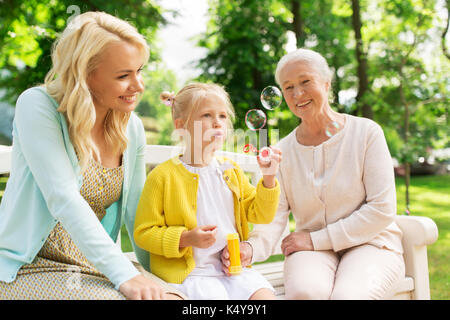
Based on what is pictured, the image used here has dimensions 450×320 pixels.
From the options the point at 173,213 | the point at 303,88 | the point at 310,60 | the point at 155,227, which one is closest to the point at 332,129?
the point at 303,88

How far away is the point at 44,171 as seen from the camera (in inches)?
66.6

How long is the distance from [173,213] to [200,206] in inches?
5.4

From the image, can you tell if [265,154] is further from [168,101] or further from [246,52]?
[246,52]

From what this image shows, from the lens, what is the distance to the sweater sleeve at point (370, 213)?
2232 mm

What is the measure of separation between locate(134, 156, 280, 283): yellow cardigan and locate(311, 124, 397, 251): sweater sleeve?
1.39ft

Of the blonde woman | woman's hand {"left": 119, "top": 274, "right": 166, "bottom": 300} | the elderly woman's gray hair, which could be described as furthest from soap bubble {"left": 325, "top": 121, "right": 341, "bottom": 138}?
woman's hand {"left": 119, "top": 274, "right": 166, "bottom": 300}

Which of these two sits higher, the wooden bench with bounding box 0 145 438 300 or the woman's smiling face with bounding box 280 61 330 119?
the woman's smiling face with bounding box 280 61 330 119

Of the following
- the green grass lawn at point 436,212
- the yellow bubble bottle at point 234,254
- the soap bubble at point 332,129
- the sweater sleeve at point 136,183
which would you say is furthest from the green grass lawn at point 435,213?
the soap bubble at point 332,129

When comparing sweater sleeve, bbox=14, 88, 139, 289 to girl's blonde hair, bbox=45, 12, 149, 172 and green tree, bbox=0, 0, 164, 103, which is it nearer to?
girl's blonde hair, bbox=45, 12, 149, 172

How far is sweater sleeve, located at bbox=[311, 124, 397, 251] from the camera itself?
223 cm

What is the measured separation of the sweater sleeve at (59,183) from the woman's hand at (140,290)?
0.03 m

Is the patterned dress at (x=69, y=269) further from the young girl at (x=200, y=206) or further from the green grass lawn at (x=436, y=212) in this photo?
the green grass lawn at (x=436, y=212)

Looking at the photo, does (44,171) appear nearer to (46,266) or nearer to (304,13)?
(46,266)
